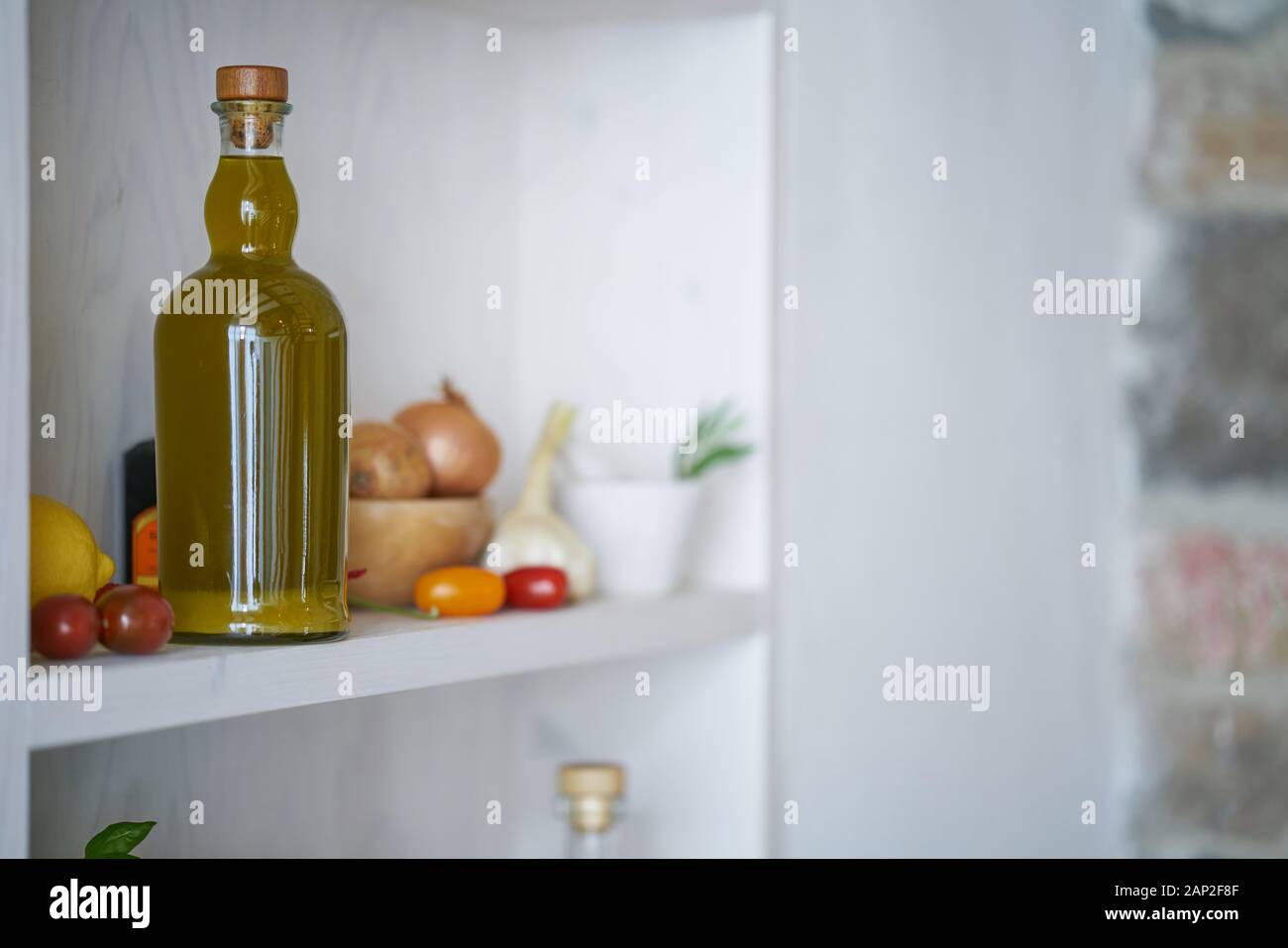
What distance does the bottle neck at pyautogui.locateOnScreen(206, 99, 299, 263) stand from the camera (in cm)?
72

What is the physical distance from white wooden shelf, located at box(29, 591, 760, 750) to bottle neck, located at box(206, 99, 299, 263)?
21 cm

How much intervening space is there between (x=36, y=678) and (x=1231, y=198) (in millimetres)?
1068

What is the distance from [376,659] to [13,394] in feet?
0.82

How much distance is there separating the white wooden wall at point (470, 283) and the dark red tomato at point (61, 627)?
0.21 metres

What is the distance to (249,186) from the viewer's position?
0.73 meters

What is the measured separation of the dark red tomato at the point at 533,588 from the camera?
0.91m

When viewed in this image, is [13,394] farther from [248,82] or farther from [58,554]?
[248,82]

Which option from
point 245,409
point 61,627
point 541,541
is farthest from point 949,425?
point 61,627

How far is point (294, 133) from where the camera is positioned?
0.98m

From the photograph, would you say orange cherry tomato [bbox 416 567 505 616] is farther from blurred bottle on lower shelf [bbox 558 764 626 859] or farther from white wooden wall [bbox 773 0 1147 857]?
white wooden wall [bbox 773 0 1147 857]

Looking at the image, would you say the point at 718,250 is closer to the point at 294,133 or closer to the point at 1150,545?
the point at 294,133

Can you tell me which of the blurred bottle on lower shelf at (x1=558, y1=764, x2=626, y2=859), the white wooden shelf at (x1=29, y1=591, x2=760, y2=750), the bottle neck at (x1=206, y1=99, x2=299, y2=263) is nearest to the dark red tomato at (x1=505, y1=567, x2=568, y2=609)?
the white wooden shelf at (x1=29, y1=591, x2=760, y2=750)

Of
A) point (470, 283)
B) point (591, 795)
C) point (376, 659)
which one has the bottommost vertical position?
point (591, 795)
